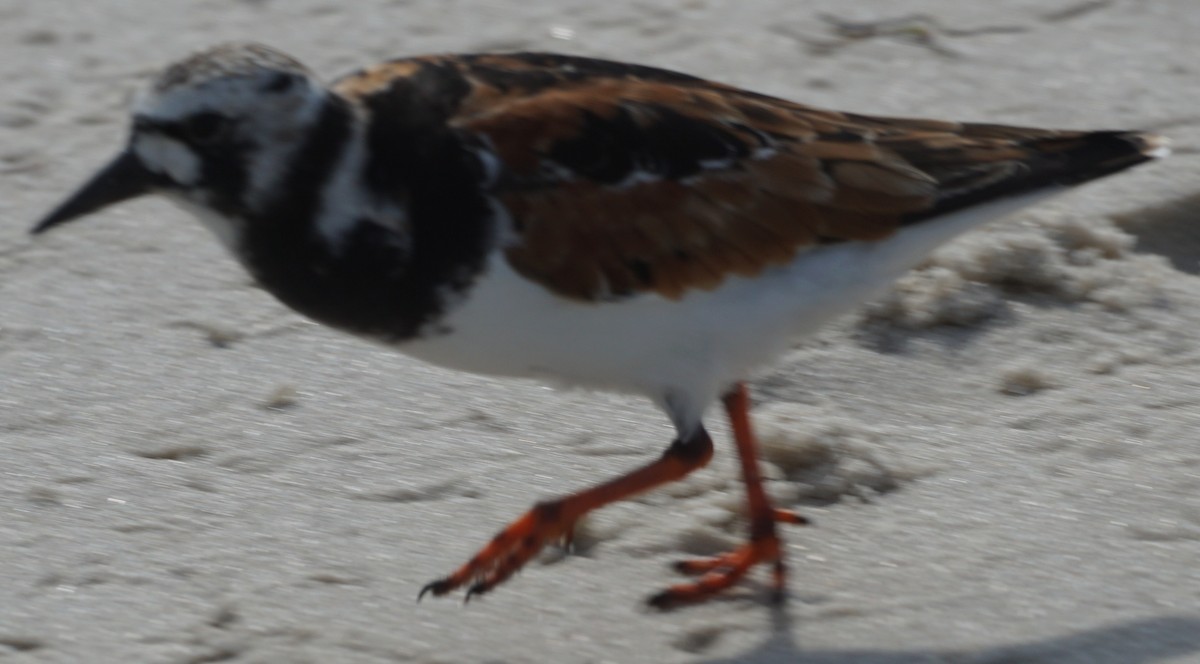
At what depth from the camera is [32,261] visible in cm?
389

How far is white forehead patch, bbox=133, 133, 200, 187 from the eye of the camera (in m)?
2.64

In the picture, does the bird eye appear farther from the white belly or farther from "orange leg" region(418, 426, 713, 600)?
"orange leg" region(418, 426, 713, 600)

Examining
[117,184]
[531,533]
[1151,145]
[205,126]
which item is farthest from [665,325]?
[1151,145]

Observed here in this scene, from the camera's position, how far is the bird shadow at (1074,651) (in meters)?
2.53

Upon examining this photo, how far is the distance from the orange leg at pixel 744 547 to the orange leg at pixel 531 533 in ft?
0.58

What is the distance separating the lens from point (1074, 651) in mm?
2551

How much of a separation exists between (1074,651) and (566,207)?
101cm

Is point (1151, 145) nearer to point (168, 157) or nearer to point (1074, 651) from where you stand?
point (1074, 651)

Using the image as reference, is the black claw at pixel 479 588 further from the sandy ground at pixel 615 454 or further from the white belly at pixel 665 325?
the white belly at pixel 665 325

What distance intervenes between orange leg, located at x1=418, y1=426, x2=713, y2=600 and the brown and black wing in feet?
1.05

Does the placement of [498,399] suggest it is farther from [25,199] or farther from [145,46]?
[145,46]

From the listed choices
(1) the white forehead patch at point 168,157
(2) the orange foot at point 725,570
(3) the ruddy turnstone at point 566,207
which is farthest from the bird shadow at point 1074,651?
(1) the white forehead patch at point 168,157

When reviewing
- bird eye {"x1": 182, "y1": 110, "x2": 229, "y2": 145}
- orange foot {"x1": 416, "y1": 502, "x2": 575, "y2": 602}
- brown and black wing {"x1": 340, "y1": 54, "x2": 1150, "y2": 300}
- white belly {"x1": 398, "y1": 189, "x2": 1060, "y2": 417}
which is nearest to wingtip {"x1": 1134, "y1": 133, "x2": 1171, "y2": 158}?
brown and black wing {"x1": 340, "y1": 54, "x2": 1150, "y2": 300}

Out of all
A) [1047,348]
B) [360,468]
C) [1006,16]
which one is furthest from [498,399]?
[1006,16]
